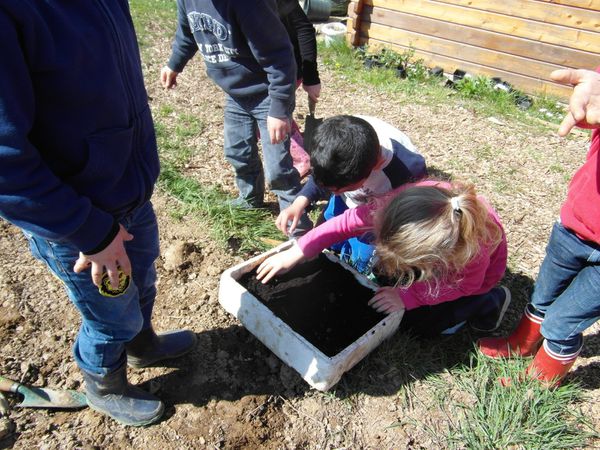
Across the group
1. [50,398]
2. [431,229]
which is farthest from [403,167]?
[50,398]

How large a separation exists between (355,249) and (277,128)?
2.46 feet

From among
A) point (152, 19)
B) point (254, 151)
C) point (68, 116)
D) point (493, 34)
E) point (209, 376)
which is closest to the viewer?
point (68, 116)

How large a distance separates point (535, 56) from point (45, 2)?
503 centimetres

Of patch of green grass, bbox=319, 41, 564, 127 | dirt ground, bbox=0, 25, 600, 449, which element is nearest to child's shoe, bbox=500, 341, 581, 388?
dirt ground, bbox=0, 25, 600, 449


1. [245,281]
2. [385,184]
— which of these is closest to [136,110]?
[245,281]

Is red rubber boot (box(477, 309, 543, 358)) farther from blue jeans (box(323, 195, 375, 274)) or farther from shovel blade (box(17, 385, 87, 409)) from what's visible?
shovel blade (box(17, 385, 87, 409))

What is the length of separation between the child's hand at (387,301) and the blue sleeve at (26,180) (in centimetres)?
124

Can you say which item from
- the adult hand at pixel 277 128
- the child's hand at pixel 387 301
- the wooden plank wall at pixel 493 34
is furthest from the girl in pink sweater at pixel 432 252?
the wooden plank wall at pixel 493 34

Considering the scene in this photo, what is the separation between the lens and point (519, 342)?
85.9 inches

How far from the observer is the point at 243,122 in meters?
2.65

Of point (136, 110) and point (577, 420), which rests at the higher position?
point (136, 110)

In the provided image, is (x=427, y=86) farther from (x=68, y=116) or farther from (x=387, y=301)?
(x=68, y=116)

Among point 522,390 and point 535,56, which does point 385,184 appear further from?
point 535,56

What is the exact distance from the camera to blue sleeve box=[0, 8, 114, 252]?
1.00 metres
